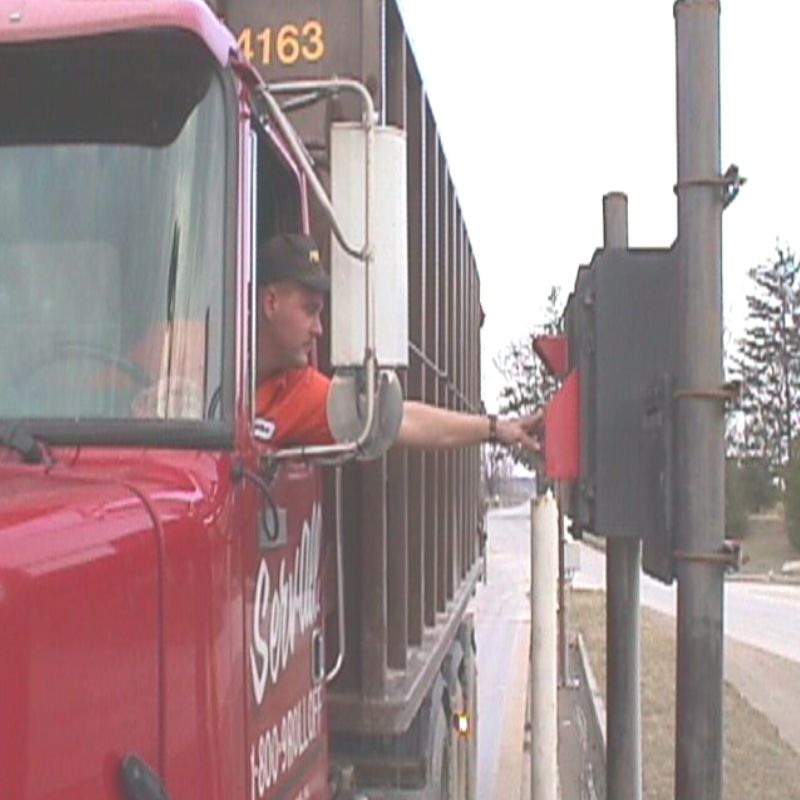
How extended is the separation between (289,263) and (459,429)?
2.47 ft

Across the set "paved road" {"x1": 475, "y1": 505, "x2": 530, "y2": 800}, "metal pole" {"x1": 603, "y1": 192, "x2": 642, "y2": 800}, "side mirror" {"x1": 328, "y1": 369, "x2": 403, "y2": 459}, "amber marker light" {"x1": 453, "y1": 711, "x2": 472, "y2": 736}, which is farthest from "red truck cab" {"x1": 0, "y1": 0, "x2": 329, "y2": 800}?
"amber marker light" {"x1": 453, "y1": 711, "x2": 472, "y2": 736}

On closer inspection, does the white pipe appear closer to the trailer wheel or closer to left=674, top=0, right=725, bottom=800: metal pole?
the trailer wheel

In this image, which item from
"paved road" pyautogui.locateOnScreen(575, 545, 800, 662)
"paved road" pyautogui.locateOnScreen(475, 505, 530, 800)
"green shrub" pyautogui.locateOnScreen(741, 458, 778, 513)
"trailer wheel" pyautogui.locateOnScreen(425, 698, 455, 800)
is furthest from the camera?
"green shrub" pyautogui.locateOnScreen(741, 458, 778, 513)

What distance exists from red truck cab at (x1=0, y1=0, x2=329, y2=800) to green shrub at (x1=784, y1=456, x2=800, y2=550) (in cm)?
5090

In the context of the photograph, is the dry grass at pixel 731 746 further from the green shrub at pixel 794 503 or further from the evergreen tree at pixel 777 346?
the evergreen tree at pixel 777 346

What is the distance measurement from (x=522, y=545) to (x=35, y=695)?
153 ft

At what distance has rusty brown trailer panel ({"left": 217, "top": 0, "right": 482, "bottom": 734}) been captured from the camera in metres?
3.87

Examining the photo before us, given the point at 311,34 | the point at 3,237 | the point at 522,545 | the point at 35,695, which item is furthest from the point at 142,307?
the point at 522,545

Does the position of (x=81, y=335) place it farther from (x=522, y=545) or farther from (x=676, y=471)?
(x=522, y=545)

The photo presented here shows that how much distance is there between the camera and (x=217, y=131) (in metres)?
2.57

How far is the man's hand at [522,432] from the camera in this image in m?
3.51

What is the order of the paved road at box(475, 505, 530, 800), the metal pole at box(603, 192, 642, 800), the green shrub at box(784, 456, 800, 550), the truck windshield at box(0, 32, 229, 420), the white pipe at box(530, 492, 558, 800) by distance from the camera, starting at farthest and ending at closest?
the green shrub at box(784, 456, 800, 550), the paved road at box(475, 505, 530, 800), the white pipe at box(530, 492, 558, 800), the metal pole at box(603, 192, 642, 800), the truck windshield at box(0, 32, 229, 420)

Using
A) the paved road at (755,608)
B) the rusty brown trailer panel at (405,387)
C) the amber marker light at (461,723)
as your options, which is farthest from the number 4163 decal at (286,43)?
the paved road at (755,608)

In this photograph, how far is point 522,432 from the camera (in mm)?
3510
